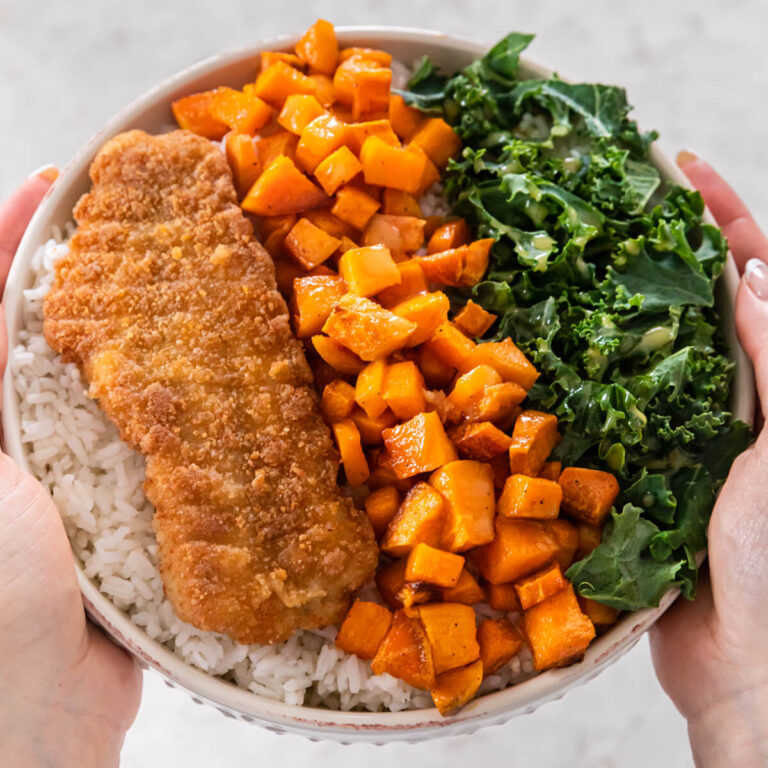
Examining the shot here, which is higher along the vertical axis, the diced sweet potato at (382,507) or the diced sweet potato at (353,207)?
the diced sweet potato at (353,207)

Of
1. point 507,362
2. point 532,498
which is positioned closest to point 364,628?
point 532,498

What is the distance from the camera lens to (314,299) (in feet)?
7.82

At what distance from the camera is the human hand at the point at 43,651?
7.03ft

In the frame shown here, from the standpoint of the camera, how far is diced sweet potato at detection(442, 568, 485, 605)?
2.23 meters

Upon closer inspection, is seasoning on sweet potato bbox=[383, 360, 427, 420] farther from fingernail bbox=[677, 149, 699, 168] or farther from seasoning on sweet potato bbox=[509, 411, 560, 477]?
fingernail bbox=[677, 149, 699, 168]

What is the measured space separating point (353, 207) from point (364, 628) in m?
1.17

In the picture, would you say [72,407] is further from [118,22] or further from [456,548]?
[118,22]

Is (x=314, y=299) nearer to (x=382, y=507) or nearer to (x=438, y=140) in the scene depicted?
(x=382, y=507)

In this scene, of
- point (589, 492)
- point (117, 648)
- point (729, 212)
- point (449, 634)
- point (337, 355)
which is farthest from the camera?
point (729, 212)

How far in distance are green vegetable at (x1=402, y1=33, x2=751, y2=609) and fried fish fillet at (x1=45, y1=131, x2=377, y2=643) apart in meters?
0.60

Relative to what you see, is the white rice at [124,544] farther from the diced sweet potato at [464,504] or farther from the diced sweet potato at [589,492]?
the diced sweet potato at [589,492]

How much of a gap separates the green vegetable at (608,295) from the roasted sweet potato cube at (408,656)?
421 millimetres

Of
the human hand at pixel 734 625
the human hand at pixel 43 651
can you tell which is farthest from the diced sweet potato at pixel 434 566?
the human hand at pixel 43 651

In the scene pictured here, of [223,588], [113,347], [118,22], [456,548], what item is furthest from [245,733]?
[118,22]
